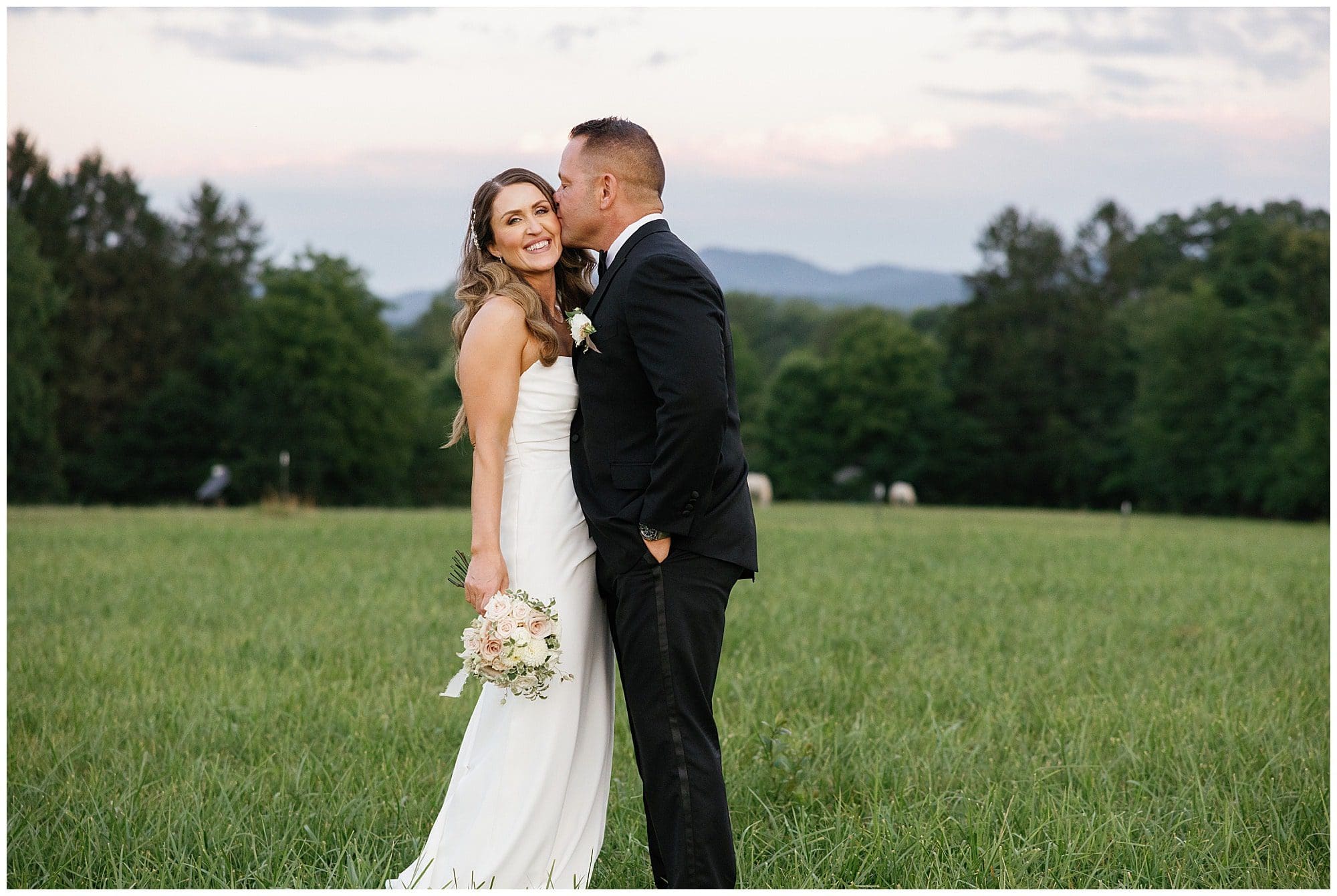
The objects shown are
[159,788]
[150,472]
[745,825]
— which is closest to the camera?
[745,825]

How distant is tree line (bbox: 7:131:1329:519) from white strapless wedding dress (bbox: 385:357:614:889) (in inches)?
1590

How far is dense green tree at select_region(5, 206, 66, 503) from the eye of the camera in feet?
136

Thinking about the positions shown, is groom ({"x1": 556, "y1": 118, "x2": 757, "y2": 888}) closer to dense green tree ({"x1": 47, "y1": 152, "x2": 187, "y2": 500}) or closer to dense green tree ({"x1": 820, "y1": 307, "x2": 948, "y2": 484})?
dense green tree ({"x1": 47, "y1": 152, "x2": 187, "y2": 500})

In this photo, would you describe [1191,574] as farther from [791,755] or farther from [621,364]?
[621,364]

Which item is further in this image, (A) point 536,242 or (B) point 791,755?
(B) point 791,755

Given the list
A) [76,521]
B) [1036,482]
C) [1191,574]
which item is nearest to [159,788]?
[1191,574]

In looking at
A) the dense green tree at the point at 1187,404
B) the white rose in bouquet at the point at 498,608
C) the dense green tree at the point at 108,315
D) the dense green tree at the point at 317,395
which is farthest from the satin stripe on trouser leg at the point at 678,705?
the dense green tree at the point at 108,315

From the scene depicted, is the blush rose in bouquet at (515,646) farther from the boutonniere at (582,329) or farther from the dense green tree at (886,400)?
the dense green tree at (886,400)

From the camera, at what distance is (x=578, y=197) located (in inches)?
145

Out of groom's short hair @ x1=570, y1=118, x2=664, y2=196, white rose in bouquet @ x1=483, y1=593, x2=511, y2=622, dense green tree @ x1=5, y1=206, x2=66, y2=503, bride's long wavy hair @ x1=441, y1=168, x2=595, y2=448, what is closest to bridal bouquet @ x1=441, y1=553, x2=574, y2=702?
white rose in bouquet @ x1=483, y1=593, x2=511, y2=622

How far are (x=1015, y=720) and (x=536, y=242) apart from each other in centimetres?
358

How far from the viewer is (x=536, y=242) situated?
3.72 meters

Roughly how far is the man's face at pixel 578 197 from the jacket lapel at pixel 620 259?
14 centimetres

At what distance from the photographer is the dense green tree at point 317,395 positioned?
48.9 m
